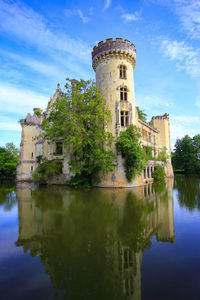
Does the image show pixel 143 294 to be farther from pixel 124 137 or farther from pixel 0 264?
pixel 124 137

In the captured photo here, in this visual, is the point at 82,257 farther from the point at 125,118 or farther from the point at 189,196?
the point at 125,118

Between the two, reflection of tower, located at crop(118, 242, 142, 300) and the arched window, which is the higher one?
the arched window

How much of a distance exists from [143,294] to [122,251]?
1821mm

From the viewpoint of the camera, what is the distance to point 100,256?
17.0ft

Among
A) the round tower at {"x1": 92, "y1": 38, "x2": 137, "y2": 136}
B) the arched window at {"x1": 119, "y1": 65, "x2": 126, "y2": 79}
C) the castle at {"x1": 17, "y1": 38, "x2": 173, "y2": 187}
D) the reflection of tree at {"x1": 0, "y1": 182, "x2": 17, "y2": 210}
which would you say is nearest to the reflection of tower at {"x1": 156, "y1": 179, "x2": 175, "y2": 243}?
the reflection of tree at {"x1": 0, "y1": 182, "x2": 17, "y2": 210}

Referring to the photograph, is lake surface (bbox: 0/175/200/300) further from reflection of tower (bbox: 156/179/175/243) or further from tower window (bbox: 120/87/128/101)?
tower window (bbox: 120/87/128/101)

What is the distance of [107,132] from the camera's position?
A: 21.2 metres

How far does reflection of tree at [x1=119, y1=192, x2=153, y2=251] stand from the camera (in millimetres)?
6071

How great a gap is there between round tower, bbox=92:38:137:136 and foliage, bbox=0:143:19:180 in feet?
105

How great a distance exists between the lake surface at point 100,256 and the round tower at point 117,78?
50.3ft

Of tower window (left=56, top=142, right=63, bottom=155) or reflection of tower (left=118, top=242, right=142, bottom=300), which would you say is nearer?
reflection of tower (left=118, top=242, right=142, bottom=300)

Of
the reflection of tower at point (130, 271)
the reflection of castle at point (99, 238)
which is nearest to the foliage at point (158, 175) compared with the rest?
the reflection of castle at point (99, 238)

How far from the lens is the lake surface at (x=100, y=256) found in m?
3.84

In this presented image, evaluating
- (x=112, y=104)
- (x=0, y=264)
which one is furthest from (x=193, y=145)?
(x=0, y=264)
